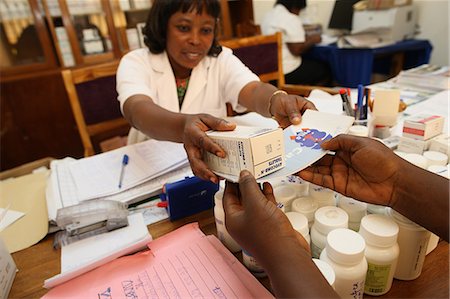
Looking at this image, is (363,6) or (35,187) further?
Answer: (363,6)

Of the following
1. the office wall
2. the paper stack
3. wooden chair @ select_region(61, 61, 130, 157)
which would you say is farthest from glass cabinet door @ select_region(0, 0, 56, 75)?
the office wall

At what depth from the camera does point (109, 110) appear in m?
1.25

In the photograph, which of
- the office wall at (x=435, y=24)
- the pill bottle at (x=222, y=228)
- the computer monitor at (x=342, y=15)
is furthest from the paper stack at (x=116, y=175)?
the computer monitor at (x=342, y=15)

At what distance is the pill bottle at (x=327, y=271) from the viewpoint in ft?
1.17

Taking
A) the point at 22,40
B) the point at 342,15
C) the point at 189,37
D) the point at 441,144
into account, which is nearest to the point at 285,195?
the point at 441,144

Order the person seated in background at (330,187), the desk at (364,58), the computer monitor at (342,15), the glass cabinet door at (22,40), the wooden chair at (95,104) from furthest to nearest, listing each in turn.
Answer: the computer monitor at (342,15) < the desk at (364,58) < the glass cabinet door at (22,40) < the wooden chair at (95,104) < the person seated in background at (330,187)

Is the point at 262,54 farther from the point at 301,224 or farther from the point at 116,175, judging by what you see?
the point at 301,224

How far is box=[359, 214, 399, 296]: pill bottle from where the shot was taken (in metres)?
0.40

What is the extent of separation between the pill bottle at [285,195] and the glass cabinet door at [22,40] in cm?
203

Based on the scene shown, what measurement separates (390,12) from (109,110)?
2325 mm

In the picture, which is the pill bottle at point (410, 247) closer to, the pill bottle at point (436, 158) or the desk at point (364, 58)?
the pill bottle at point (436, 158)

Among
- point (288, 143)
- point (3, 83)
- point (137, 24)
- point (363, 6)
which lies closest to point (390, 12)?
point (363, 6)

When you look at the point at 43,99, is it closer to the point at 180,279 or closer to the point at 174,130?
the point at 174,130

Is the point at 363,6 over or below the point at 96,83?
over
